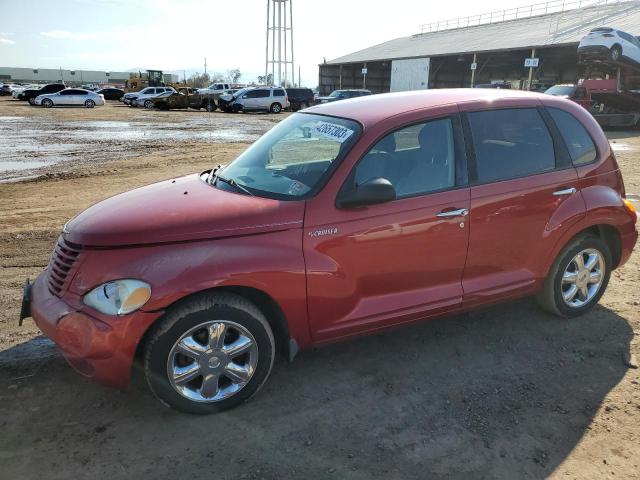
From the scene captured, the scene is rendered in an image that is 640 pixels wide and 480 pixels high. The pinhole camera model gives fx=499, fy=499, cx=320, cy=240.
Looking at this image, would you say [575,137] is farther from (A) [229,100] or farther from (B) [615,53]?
(A) [229,100]

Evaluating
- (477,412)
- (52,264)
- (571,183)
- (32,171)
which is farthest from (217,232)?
(32,171)

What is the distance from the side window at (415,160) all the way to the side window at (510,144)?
249mm

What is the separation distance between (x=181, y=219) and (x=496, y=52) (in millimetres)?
46131

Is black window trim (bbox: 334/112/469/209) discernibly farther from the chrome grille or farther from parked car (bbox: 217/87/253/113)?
parked car (bbox: 217/87/253/113)

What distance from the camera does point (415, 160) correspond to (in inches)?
140

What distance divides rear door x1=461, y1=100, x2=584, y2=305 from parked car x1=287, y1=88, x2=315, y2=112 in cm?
3642

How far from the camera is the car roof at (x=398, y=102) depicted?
140 inches

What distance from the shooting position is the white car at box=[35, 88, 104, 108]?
37.6m

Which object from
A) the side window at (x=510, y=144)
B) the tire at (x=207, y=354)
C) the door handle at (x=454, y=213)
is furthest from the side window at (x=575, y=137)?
the tire at (x=207, y=354)

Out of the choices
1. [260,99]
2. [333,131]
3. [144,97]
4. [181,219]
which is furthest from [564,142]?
[144,97]

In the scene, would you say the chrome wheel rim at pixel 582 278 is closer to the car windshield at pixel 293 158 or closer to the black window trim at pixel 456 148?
the black window trim at pixel 456 148

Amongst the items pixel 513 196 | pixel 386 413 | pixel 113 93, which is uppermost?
pixel 113 93

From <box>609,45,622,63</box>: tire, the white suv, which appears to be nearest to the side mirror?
<box>609,45,622,63</box>: tire

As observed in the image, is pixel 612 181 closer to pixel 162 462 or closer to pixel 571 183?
pixel 571 183
